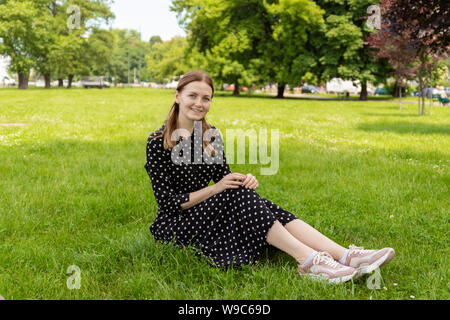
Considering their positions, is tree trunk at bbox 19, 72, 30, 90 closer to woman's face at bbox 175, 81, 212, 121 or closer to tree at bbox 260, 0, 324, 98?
tree at bbox 260, 0, 324, 98

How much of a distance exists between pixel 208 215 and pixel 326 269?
1025 millimetres

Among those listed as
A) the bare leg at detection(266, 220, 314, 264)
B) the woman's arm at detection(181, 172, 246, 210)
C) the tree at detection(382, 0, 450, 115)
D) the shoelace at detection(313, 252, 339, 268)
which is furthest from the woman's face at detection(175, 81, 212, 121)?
the tree at detection(382, 0, 450, 115)

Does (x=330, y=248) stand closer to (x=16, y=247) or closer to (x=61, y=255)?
(x=61, y=255)

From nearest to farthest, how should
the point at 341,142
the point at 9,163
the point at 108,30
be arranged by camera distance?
the point at 9,163 → the point at 341,142 → the point at 108,30

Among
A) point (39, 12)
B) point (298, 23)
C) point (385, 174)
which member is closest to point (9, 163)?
point (385, 174)

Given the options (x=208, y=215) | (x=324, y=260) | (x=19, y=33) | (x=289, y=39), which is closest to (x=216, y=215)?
(x=208, y=215)

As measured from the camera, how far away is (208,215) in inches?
130

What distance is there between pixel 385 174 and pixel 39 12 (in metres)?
53.7

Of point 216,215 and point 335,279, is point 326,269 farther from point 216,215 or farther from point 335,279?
point 216,215

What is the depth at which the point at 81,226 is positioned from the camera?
4.33m

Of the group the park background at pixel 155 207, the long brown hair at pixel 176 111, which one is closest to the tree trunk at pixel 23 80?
the park background at pixel 155 207

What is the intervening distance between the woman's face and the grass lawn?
1.16 meters

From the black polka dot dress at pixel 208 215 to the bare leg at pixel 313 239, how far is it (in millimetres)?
76

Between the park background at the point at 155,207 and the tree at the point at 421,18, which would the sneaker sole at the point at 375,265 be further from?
the tree at the point at 421,18
